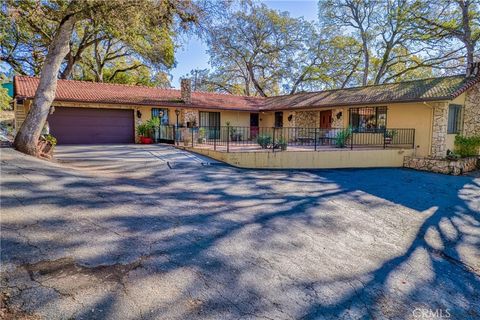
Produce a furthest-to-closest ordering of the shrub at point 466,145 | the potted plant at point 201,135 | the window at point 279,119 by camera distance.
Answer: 1. the window at point 279,119
2. the potted plant at point 201,135
3. the shrub at point 466,145

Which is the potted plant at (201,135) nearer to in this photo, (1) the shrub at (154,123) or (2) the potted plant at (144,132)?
(1) the shrub at (154,123)

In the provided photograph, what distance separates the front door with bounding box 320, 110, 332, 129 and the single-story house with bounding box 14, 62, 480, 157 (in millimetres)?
61

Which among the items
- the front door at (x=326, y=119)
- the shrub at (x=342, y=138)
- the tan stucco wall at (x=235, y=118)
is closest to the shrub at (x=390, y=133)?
the shrub at (x=342, y=138)

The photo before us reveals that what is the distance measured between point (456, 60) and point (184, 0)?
22.2m

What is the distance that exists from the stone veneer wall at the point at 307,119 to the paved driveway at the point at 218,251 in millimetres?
11828

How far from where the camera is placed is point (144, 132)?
52.3 feet

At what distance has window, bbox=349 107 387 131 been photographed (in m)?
14.8

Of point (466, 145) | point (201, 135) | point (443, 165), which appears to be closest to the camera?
point (443, 165)

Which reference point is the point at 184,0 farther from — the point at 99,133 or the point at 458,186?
the point at 458,186

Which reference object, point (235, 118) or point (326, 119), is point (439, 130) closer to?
point (326, 119)

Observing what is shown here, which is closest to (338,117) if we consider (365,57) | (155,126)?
(155,126)

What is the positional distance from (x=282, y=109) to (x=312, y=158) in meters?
7.50

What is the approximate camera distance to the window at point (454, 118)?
42.0ft

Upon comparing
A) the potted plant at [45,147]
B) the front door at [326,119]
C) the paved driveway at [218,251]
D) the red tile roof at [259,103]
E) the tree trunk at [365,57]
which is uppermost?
the tree trunk at [365,57]
